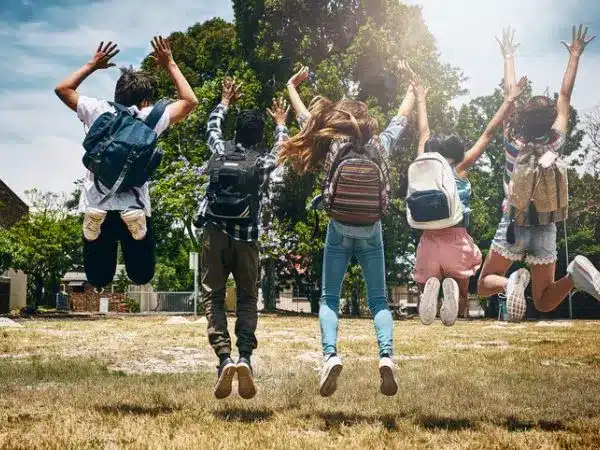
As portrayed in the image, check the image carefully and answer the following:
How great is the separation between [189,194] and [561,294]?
24.7m

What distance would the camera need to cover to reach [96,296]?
220 ft

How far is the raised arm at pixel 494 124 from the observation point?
669 cm

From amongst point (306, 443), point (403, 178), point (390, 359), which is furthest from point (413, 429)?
point (403, 178)

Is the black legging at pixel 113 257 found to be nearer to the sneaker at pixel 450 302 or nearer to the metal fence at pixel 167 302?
the sneaker at pixel 450 302

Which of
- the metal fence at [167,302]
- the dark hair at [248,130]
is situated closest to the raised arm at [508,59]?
the dark hair at [248,130]

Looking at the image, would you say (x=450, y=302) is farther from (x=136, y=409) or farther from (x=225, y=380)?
(x=136, y=409)

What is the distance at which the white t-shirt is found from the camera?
609cm

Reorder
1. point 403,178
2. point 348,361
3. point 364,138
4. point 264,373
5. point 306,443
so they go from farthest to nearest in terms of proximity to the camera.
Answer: point 348,361 < point 264,373 < point 403,178 < point 364,138 < point 306,443

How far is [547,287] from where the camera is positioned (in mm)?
7062

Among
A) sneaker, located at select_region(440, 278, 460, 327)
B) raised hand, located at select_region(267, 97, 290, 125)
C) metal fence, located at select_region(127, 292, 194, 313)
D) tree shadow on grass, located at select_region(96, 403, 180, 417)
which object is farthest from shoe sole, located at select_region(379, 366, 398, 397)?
metal fence, located at select_region(127, 292, 194, 313)

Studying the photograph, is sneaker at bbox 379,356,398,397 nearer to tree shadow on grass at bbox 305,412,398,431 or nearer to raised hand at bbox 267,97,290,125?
tree shadow on grass at bbox 305,412,398,431

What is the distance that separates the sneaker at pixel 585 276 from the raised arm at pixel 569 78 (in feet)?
4.65

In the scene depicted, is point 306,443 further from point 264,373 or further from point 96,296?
point 96,296

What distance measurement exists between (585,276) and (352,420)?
2839 millimetres
